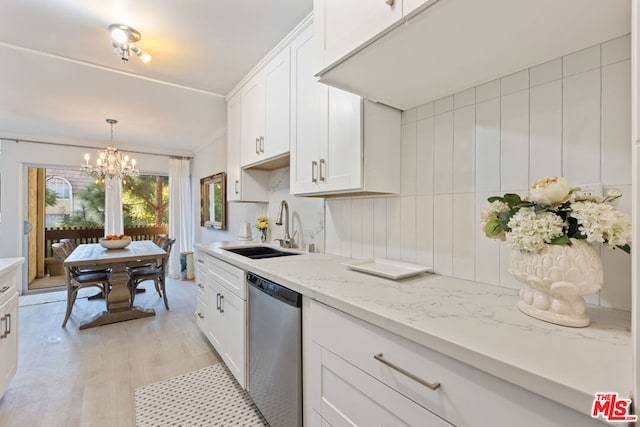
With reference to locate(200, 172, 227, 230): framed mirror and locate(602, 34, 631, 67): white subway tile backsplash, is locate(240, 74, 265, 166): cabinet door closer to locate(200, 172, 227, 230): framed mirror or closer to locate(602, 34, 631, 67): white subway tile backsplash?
locate(200, 172, 227, 230): framed mirror

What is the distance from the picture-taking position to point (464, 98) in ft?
4.14

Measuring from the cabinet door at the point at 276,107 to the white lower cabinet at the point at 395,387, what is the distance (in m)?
1.28

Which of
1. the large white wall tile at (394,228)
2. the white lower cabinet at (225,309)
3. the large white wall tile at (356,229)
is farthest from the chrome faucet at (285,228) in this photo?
the large white wall tile at (394,228)

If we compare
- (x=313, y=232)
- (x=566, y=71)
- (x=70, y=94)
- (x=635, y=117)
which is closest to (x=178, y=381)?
(x=313, y=232)

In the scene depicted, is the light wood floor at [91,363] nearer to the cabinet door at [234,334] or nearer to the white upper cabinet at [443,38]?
the cabinet door at [234,334]

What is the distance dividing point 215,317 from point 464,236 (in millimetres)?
1915

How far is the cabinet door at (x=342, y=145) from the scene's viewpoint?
1.39 metres

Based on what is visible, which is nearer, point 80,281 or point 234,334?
Answer: point 234,334

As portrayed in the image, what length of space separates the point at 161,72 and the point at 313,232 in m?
1.94

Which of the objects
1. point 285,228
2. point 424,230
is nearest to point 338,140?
point 424,230

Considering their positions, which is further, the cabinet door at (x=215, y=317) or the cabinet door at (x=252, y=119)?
the cabinet door at (x=252, y=119)

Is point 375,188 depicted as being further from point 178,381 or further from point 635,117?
Result: point 178,381
